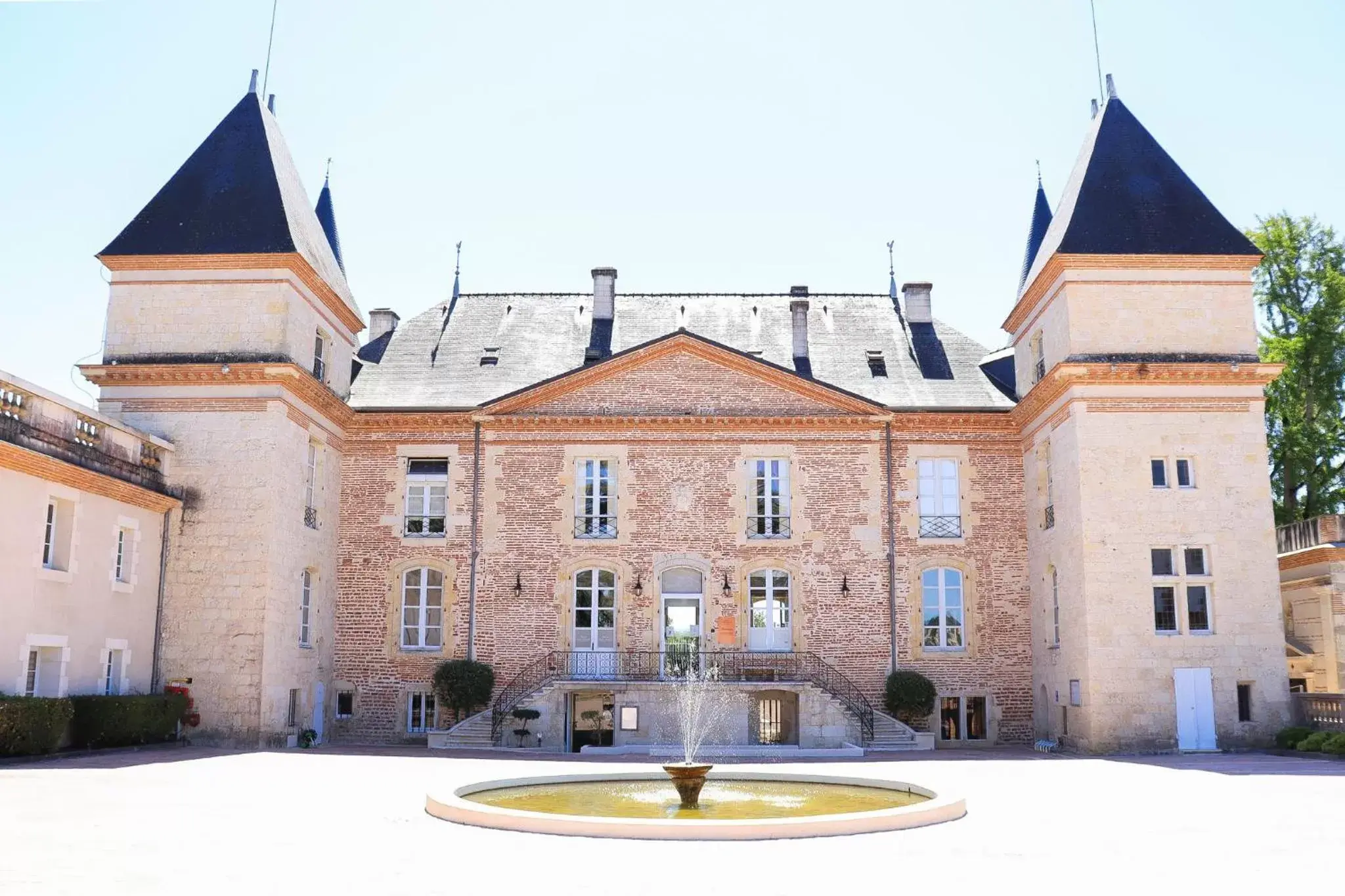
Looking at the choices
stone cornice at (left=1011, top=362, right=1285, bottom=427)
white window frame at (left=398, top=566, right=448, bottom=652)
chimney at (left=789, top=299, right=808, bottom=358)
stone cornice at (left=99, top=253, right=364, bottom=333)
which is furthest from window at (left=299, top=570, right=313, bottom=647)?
stone cornice at (left=1011, top=362, right=1285, bottom=427)

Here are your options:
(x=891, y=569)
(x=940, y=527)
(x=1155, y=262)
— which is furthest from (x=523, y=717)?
(x=1155, y=262)

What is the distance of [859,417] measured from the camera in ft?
84.1

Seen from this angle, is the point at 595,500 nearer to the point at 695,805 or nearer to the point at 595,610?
the point at 595,610

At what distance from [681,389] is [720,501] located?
8.79ft

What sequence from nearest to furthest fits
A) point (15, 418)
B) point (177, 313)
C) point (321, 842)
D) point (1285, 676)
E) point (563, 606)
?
point (321, 842)
point (15, 418)
point (1285, 676)
point (177, 313)
point (563, 606)

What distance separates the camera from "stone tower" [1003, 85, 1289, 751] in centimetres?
2119

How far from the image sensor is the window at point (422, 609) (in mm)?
25125

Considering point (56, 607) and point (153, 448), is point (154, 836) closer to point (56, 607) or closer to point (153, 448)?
point (56, 607)

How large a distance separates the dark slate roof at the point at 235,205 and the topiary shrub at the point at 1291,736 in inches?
799

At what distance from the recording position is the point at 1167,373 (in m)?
22.2

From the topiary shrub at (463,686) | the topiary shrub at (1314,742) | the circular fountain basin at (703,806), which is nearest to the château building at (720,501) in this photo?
the topiary shrub at (463,686)

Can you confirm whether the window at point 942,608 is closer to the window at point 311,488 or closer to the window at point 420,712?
the window at point 420,712

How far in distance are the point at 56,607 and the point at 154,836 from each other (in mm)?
10589

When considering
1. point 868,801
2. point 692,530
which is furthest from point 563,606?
point 868,801
